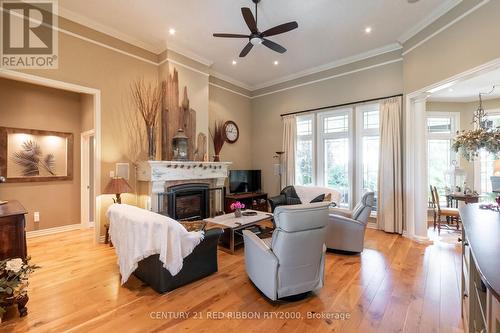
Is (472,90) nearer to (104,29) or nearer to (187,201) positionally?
(187,201)

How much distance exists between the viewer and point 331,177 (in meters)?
5.75

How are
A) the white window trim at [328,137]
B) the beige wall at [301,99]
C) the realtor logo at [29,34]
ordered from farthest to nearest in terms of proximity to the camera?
the white window trim at [328,137] → the beige wall at [301,99] → the realtor logo at [29,34]

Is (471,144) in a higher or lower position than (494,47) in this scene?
lower

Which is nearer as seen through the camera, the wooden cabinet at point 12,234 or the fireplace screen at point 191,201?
the wooden cabinet at point 12,234

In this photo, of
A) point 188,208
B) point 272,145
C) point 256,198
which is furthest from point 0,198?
point 272,145

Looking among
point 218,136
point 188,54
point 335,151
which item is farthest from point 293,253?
point 188,54

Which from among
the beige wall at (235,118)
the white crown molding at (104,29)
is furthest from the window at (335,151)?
the white crown molding at (104,29)

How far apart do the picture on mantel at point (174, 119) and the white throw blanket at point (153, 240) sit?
233 cm

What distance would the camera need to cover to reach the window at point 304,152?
6.12 m

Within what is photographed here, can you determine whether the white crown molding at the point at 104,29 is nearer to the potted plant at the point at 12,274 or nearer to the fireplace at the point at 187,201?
the fireplace at the point at 187,201

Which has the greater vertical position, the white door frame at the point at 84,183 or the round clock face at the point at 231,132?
the round clock face at the point at 231,132

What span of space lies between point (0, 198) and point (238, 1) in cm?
527

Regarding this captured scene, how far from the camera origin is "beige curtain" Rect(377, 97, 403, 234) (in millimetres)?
4641

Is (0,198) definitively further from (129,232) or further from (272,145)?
(272,145)
